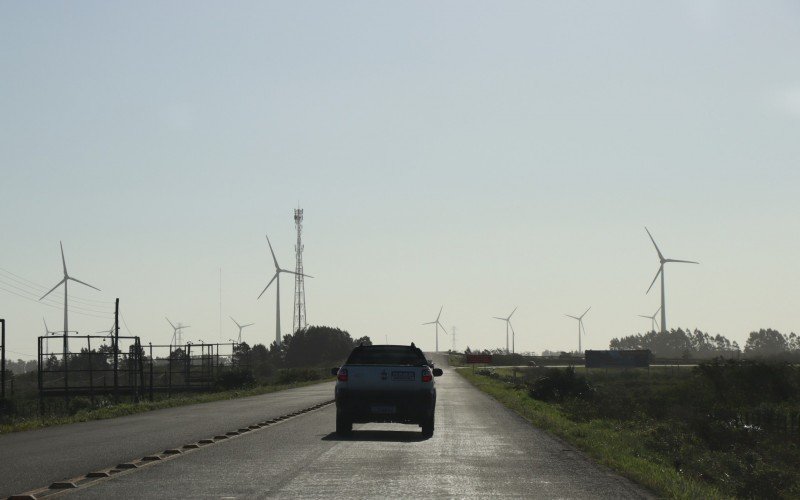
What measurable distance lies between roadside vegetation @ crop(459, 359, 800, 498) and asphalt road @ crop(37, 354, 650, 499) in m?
1.13

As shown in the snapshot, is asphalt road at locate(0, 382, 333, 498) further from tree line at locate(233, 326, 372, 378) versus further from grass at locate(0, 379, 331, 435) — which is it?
tree line at locate(233, 326, 372, 378)

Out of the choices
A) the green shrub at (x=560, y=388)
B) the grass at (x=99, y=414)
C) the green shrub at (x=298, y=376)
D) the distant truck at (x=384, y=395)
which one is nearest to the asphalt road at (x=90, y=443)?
the grass at (x=99, y=414)

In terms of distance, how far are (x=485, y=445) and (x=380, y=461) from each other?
439 cm

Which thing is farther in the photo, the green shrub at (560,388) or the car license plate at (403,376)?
the green shrub at (560,388)

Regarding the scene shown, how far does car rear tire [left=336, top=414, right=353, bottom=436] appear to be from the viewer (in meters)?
22.2

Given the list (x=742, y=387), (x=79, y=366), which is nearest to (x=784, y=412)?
(x=742, y=387)

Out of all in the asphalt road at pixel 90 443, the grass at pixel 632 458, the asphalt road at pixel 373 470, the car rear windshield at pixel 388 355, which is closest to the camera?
the asphalt road at pixel 373 470

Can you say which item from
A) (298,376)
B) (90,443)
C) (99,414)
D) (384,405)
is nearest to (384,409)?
(384,405)

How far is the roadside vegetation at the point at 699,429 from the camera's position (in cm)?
1823

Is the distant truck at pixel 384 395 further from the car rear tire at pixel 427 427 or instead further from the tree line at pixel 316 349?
the tree line at pixel 316 349

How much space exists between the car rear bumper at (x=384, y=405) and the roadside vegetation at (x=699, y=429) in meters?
3.56

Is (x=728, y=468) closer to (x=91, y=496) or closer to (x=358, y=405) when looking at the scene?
(x=358, y=405)

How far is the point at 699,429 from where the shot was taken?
35.6 meters

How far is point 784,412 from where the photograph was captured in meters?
45.6
